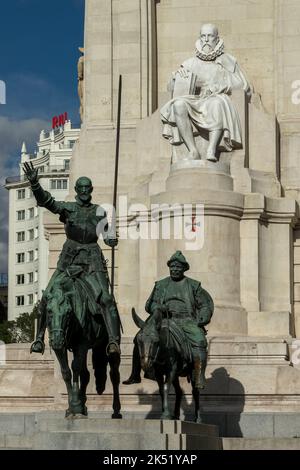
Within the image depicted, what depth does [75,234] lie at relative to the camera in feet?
70.9

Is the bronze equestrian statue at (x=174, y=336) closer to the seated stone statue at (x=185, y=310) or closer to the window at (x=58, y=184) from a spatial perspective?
the seated stone statue at (x=185, y=310)

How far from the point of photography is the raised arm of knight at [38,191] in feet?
68.6

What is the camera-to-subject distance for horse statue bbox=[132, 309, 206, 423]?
20.8 metres

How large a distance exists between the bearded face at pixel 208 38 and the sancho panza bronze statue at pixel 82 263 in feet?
32.4

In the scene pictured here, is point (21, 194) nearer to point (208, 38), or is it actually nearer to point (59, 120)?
point (59, 120)

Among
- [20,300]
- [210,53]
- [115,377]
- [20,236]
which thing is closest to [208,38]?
[210,53]

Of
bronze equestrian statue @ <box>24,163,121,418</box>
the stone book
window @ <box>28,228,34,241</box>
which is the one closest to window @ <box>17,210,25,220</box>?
window @ <box>28,228,34,241</box>

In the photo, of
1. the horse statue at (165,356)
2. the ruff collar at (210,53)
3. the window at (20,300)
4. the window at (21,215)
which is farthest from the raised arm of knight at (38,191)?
the window at (21,215)

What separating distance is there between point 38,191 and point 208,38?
10.9 m

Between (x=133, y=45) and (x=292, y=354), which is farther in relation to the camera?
(x=133, y=45)

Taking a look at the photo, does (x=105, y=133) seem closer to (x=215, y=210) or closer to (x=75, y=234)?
(x=215, y=210)
